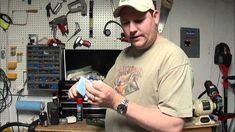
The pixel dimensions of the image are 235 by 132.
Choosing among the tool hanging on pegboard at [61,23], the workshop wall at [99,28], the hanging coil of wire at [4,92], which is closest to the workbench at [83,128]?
the workshop wall at [99,28]

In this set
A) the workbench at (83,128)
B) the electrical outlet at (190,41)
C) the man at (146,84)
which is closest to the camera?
the man at (146,84)

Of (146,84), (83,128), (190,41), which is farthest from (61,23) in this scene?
(146,84)

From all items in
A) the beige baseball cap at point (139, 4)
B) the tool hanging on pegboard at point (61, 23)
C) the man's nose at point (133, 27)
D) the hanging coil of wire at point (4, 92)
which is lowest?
the hanging coil of wire at point (4, 92)

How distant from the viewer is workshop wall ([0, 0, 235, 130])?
2.77m

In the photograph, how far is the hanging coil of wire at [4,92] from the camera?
2820 millimetres

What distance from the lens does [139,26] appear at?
3.51 feet

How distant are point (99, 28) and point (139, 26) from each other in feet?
5.72

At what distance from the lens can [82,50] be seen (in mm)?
2693

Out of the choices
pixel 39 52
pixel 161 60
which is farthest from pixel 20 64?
pixel 161 60

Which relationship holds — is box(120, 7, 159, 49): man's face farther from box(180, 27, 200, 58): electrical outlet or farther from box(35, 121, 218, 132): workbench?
box(180, 27, 200, 58): electrical outlet

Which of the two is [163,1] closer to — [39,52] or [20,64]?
[39,52]

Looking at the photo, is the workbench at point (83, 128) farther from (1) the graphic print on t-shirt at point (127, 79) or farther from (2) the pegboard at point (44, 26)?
(1) the graphic print on t-shirt at point (127, 79)

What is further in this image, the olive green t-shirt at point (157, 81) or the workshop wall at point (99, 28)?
the workshop wall at point (99, 28)

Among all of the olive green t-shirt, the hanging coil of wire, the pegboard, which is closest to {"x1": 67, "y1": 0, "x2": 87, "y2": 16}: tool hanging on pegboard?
the pegboard
